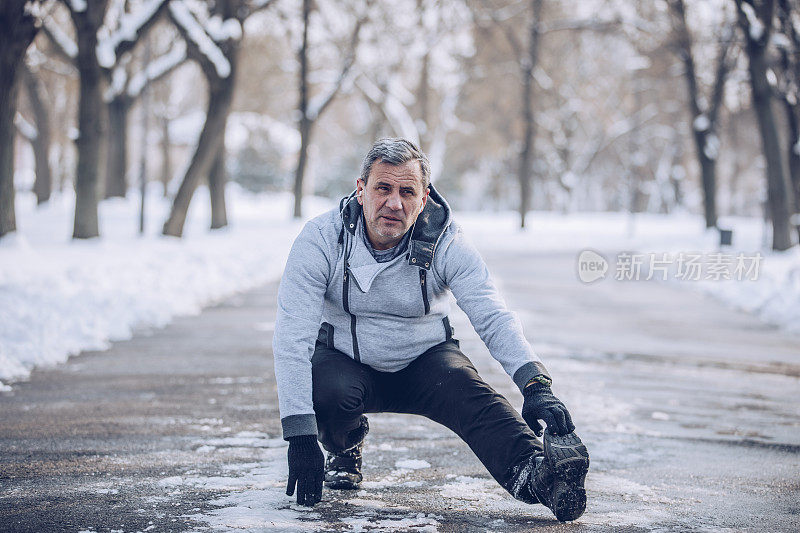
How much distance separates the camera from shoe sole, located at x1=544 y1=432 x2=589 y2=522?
3.48 m

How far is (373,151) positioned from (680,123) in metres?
51.4

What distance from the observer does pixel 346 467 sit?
13.9ft

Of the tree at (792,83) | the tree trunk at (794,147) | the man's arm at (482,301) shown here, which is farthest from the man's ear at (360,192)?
the tree trunk at (794,147)

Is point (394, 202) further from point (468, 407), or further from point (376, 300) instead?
point (468, 407)

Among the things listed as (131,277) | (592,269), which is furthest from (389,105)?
(131,277)

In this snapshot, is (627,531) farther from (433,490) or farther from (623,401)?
(623,401)

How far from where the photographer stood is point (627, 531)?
3.71 metres

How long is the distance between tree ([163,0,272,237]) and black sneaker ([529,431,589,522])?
56.7ft

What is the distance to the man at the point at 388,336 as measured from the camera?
377 centimetres

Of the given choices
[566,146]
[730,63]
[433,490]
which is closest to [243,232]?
[730,63]

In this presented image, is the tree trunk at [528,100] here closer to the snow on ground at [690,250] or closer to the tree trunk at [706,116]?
the snow on ground at [690,250]

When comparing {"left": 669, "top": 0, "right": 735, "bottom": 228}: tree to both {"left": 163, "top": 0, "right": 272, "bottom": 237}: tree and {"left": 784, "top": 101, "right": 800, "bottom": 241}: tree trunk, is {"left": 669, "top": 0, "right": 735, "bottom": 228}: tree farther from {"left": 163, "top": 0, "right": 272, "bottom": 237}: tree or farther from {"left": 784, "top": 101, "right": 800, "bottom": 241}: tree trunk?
{"left": 163, "top": 0, "right": 272, "bottom": 237}: tree

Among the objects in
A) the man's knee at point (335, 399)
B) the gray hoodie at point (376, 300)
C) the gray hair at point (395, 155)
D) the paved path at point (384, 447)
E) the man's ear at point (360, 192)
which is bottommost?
the paved path at point (384, 447)

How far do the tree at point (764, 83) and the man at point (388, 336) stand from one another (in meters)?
18.2
